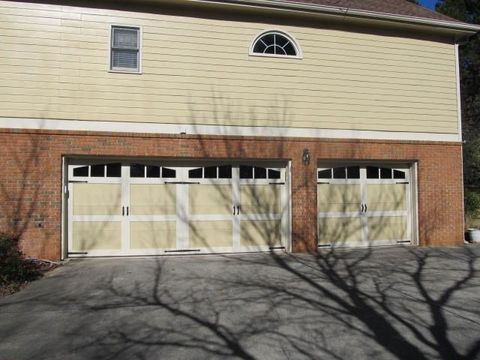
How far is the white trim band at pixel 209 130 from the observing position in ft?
33.1

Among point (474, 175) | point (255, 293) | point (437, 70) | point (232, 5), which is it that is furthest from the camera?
point (474, 175)

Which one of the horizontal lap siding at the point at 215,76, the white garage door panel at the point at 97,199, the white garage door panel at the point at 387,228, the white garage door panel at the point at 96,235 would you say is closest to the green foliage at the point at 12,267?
the white garage door panel at the point at 96,235

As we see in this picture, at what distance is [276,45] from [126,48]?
362 centimetres

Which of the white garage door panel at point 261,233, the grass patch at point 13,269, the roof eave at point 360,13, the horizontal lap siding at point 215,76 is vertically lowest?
the grass patch at point 13,269

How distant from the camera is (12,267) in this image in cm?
847

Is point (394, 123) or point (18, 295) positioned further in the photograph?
point (394, 123)

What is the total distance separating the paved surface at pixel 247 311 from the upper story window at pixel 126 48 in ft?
14.4

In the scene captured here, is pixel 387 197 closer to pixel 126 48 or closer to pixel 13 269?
pixel 126 48

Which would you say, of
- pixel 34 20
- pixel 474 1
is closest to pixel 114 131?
pixel 34 20

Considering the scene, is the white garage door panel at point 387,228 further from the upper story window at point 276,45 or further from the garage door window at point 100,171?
the garage door window at point 100,171

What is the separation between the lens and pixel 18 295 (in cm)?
773

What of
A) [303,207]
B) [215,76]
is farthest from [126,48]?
[303,207]

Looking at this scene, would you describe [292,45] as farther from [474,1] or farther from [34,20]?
[474,1]

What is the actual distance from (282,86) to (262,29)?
4.87 feet
